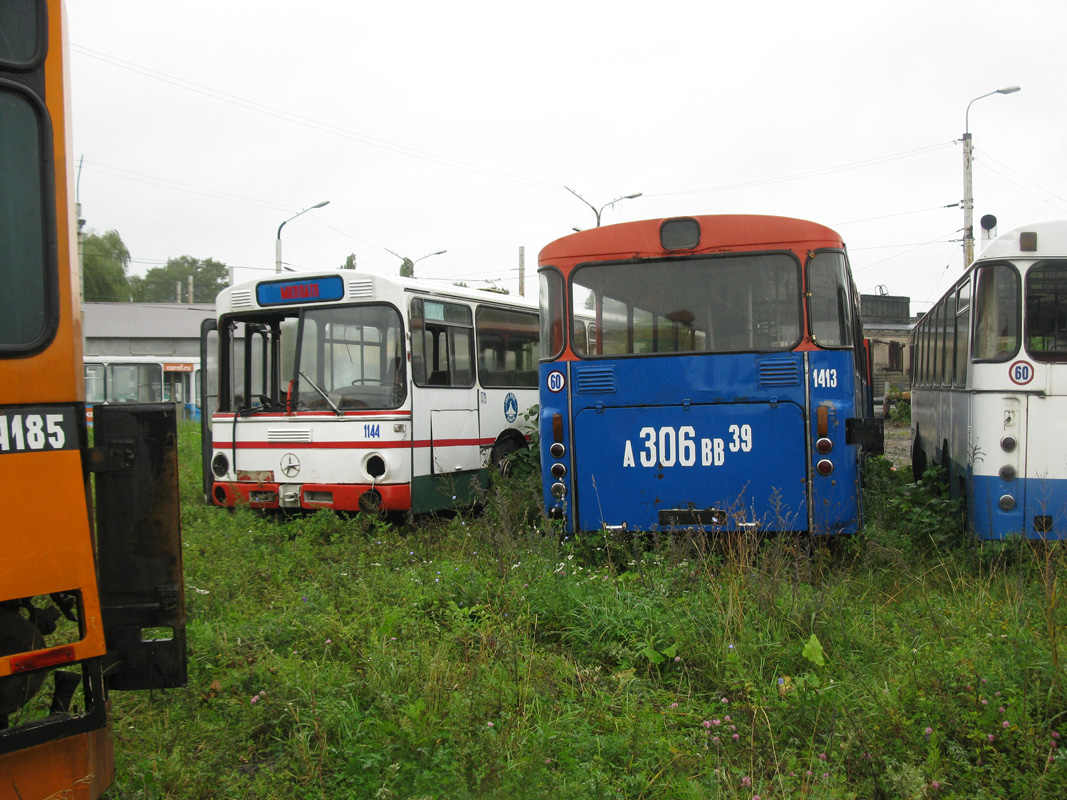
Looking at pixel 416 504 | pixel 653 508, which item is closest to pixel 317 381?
pixel 416 504

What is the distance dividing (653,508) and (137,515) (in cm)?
445

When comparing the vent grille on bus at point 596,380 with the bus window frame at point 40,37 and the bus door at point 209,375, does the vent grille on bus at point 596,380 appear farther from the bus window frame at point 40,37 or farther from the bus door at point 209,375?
the bus window frame at point 40,37

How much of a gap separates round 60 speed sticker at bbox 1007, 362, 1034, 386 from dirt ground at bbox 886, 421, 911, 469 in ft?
26.0

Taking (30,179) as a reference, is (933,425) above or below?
below

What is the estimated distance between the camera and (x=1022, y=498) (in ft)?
20.8

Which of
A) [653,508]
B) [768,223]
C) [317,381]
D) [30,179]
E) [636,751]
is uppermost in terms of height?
[768,223]

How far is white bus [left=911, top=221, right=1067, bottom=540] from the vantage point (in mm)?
6281

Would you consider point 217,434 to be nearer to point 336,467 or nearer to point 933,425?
point 336,467

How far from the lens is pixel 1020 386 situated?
6363 mm

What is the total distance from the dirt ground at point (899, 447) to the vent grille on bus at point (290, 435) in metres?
9.94

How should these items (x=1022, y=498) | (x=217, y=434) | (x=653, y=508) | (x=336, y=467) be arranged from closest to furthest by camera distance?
(x=1022, y=498)
(x=653, y=508)
(x=336, y=467)
(x=217, y=434)

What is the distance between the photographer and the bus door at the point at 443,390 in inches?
352

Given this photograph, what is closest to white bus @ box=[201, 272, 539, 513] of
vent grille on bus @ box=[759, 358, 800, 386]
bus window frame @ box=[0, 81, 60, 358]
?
vent grille on bus @ box=[759, 358, 800, 386]

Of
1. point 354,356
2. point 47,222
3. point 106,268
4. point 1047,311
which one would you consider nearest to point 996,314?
point 1047,311
